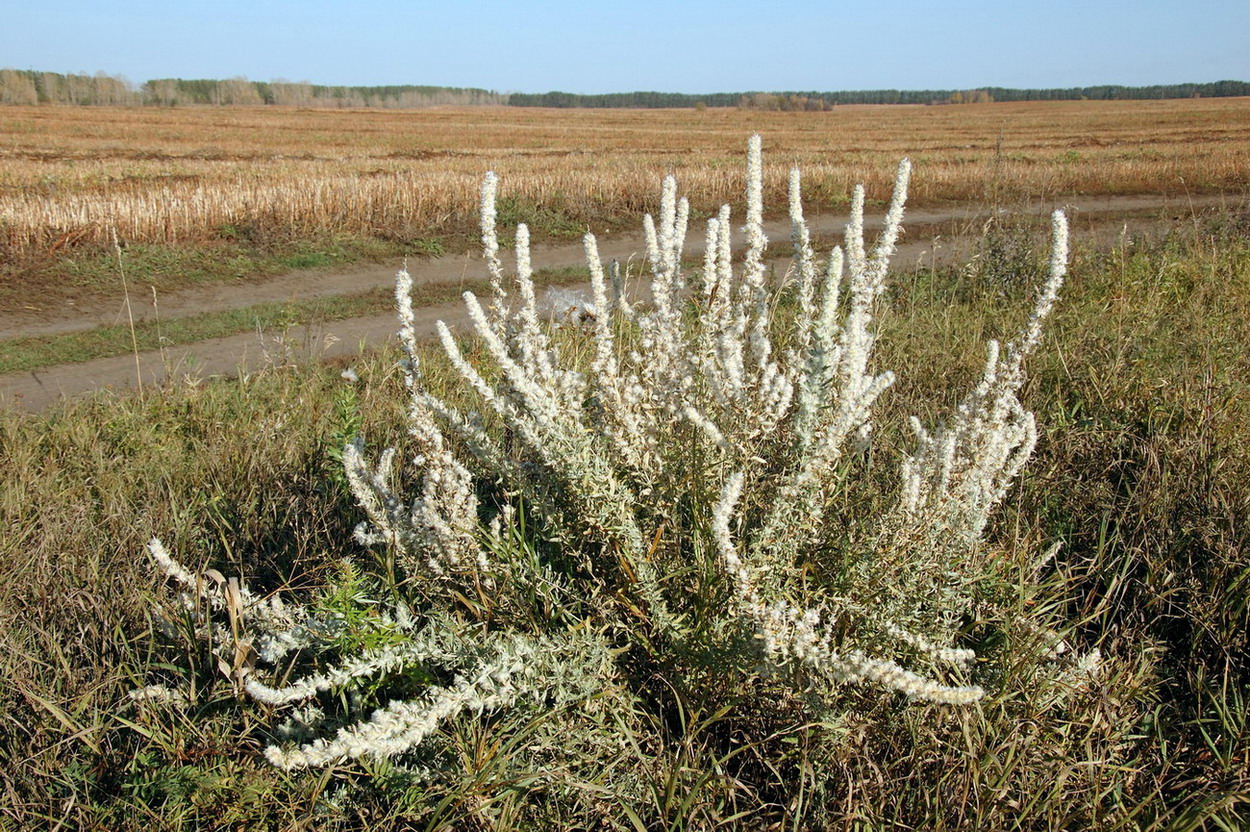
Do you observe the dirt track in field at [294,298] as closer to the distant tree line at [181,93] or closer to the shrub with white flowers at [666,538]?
the shrub with white flowers at [666,538]

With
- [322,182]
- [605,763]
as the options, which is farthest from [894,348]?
[322,182]

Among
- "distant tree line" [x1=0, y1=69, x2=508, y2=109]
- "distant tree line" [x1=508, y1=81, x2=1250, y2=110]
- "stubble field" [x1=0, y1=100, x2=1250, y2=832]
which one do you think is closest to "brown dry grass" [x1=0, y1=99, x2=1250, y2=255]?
"stubble field" [x1=0, y1=100, x2=1250, y2=832]

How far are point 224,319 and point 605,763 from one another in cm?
1102

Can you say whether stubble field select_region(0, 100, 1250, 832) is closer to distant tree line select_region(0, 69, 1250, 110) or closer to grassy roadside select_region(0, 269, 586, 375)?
grassy roadside select_region(0, 269, 586, 375)

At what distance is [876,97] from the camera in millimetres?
164875

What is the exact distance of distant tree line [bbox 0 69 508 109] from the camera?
267ft

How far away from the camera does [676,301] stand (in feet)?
9.61

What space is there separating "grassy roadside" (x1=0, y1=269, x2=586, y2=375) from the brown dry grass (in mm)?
3908

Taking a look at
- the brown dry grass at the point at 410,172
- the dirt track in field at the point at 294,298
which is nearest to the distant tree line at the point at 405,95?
the brown dry grass at the point at 410,172

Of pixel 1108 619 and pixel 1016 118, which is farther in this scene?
pixel 1016 118

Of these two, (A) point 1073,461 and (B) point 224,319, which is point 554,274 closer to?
(B) point 224,319

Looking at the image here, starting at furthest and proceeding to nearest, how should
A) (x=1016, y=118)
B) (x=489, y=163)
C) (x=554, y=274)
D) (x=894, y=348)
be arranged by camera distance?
1. (x=1016, y=118)
2. (x=489, y=163)
3. (x=554, y=274)
4. (x=894, y=348)

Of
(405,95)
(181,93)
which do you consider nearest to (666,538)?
Result: (181,93)

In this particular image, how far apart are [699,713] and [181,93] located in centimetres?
11408
